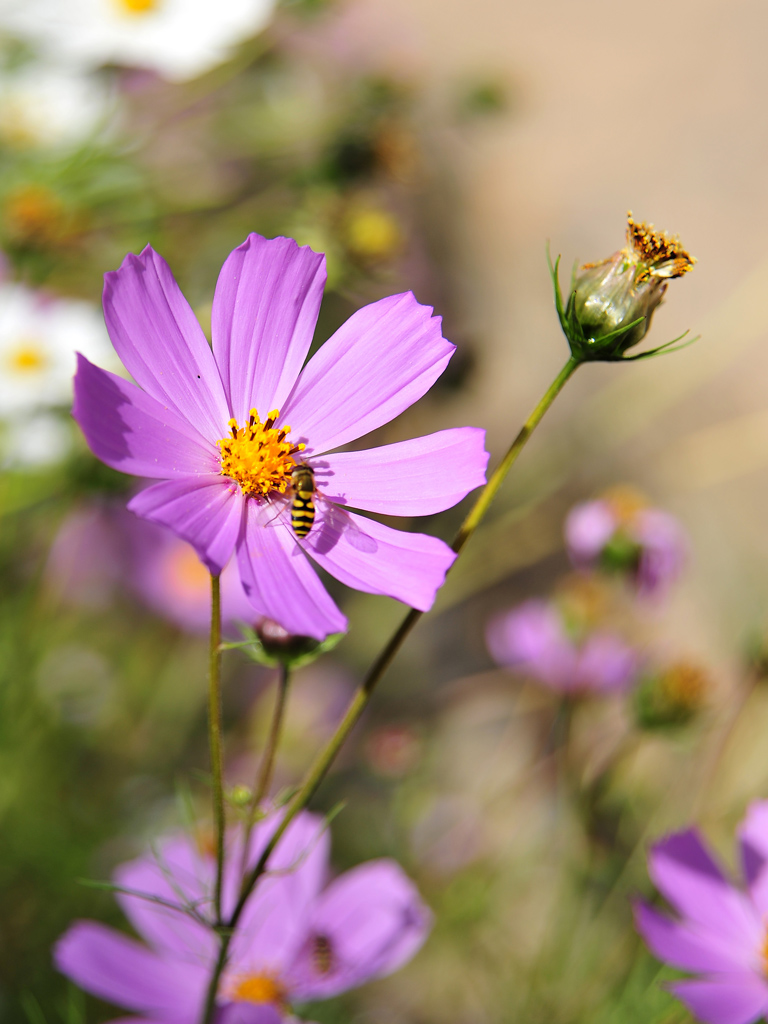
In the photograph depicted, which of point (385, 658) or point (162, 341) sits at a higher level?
point (162, 341)

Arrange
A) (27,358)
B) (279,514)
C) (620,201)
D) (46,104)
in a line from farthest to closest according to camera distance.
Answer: (620,201) → (46,104) → (27,358) → (279,514)

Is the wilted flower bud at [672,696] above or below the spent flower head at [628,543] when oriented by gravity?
below

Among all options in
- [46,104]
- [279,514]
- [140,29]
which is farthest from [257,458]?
[46,104]

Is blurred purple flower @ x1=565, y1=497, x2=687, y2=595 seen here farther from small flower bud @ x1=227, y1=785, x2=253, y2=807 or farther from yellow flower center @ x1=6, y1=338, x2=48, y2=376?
yellow flower center @ x1=6, y1=338, x2=48, y2=376

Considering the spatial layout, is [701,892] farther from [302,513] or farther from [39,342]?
[39,342]

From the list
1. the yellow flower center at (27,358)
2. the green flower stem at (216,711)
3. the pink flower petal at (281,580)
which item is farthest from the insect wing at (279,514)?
the yellow flower center at (27,358)

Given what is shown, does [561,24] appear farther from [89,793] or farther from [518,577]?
[89,793]

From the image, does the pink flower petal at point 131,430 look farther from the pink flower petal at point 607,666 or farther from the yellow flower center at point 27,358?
the yellow flower center at point 27,358
